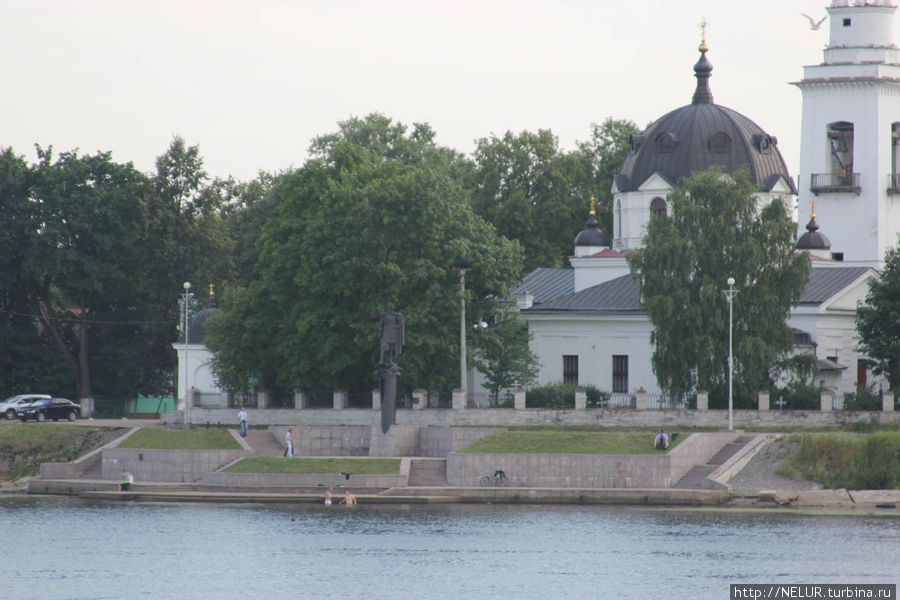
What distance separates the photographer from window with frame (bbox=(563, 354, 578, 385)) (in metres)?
79.6

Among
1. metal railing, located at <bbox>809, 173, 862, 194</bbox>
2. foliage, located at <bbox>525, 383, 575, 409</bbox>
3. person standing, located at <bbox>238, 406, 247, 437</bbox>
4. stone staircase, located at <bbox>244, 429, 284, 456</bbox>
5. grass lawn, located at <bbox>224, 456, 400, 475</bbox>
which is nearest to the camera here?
grass lawn, located at <bbox>224, 456, 400, 475</bbox>

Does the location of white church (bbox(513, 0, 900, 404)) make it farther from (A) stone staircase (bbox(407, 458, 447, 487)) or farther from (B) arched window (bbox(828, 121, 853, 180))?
(A) stone staircase (bbox(407, 458, 447, 487))

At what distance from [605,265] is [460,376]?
44.9ft

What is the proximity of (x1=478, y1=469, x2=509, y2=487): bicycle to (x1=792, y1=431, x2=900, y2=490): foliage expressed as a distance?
10.5 meters

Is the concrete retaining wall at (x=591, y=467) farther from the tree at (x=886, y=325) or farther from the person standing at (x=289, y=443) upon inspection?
the tree at (x=886, y=325)

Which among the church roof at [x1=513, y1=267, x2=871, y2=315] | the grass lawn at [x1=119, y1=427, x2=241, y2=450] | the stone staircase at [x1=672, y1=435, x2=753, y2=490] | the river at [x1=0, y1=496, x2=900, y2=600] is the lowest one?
the river at [x1=0, y1=496, x2=900, y2=600]

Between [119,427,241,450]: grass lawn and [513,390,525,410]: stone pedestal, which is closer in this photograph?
[119,427,241,450]: grass lawn

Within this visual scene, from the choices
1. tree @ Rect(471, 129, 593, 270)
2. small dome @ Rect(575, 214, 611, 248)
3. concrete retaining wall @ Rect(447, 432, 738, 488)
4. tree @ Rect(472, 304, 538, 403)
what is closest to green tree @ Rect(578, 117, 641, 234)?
tree @ Rect(471, 129, 593, 270)

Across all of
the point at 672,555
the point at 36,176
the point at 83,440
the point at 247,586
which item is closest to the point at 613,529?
the point at 672,555

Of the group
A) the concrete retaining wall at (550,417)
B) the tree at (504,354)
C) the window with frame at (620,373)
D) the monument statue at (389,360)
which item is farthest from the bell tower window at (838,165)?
the monument statue at (389,360)

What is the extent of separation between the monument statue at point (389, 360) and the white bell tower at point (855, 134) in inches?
975

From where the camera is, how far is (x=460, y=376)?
241ft

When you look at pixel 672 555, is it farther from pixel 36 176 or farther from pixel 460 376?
pixel 36 176

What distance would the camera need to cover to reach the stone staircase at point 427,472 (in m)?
64.7
